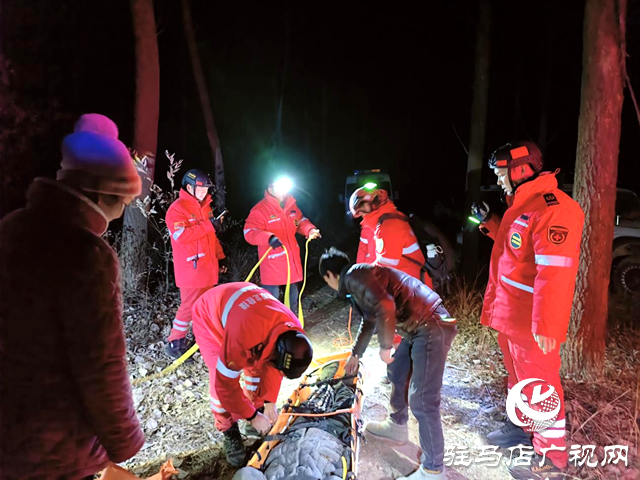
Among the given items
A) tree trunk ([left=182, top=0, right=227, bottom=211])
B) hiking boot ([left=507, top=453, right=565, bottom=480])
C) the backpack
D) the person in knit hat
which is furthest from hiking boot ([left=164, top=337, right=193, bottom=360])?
tree trunk ([left=182, top=0, right=227, bottom=211])

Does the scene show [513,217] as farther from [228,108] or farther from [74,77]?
[228,108]

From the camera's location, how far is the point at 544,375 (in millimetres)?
2775

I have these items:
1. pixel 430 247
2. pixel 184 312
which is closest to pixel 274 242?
pixel 184 312

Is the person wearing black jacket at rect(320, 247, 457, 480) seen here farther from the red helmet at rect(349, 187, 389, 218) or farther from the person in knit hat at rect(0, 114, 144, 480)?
the person in knit hat at rect(0, 114, 144, 480)

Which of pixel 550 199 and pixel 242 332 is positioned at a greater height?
pixel 550 199

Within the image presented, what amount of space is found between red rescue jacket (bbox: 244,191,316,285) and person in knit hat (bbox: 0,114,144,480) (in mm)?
3227

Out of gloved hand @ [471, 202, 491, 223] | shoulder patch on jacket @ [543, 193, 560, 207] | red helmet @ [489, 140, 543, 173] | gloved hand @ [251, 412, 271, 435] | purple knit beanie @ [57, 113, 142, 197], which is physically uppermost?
purple knit beanie @ [57, 113, 142, 197]

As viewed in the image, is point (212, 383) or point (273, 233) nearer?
point (212, 383)

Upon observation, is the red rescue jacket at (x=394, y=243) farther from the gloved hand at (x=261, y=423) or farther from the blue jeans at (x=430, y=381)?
the gloved hand at (x=261, y=423)

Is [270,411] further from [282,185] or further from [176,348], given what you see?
[282,185]

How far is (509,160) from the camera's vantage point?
2.99 metres

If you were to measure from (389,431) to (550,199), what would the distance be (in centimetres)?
222

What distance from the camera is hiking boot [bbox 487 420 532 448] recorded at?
3098 millimetres

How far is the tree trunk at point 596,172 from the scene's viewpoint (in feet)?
12.0
